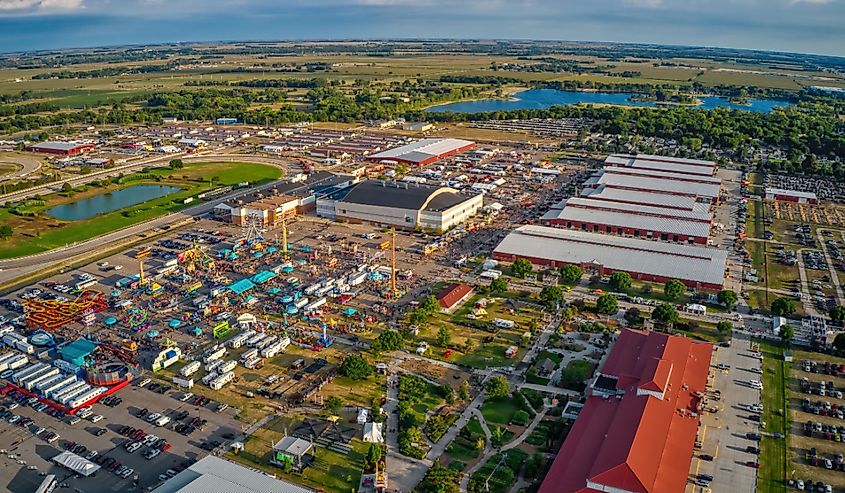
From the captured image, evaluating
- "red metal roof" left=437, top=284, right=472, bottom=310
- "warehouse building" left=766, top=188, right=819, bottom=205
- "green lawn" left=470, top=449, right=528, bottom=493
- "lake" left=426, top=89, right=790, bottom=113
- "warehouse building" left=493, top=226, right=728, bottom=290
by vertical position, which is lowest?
"green lawn" left=470, top=449, right=528, bottom=493

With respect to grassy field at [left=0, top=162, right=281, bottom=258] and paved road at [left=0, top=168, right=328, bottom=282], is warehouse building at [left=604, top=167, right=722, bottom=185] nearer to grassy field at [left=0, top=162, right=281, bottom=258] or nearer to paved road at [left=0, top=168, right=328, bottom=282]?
grassy field at [left=0, top=162, right=281, bottom=258]

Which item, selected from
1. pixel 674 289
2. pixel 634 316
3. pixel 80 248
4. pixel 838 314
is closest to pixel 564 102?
pixel 674 289

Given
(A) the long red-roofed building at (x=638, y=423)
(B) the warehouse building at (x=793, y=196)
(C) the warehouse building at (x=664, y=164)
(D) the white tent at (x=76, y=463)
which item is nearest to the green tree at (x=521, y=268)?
(A) the long red-roofed building at (x=638, y=423)

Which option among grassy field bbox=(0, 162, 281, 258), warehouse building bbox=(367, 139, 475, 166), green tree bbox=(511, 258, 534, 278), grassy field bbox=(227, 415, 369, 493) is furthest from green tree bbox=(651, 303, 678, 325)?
warehouse building bbox=(367, 139, 475, 166)

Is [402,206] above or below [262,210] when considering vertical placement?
above

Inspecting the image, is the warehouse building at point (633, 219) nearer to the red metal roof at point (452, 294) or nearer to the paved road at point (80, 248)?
the red metal roof at point (452, 294)

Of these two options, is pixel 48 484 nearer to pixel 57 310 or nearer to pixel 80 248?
pixel 57 310
